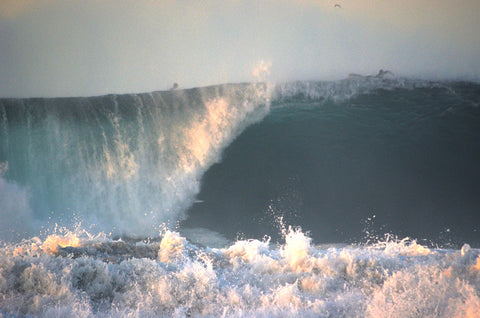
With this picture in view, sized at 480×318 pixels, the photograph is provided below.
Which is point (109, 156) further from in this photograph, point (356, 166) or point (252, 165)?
point (356, 166)

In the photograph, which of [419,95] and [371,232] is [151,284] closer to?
[371,232]

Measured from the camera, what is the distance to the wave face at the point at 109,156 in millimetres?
9023

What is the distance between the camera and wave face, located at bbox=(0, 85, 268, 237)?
9.02 meters

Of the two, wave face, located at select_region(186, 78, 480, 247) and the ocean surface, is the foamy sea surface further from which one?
wave face, located at select_region(186, 78, 480, 247)

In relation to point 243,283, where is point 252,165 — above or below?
above

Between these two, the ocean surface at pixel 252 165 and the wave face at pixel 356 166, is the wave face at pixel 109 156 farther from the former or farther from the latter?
the wave face at pixel 356 166

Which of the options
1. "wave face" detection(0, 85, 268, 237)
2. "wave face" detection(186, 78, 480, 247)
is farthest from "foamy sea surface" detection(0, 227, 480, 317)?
"wave face" detection(0, 85, 268, 237)

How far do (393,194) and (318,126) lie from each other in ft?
8.01

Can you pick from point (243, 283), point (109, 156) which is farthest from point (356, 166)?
point (243, 283)

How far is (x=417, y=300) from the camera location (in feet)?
12.9

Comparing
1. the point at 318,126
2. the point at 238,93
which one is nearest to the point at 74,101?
the point at 238,93

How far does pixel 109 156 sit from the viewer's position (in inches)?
371

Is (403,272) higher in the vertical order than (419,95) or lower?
lower

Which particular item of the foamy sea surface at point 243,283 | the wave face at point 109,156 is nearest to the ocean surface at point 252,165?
the wave face at point 109,156
